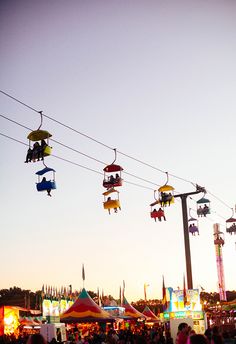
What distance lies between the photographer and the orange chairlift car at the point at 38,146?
43.4 ft

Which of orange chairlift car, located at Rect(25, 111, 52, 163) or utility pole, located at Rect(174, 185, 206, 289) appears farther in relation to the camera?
utility pole, located at Rect(174, 185, 206, 289)

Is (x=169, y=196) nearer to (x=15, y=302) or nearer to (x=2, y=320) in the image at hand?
(x=2, y=320)

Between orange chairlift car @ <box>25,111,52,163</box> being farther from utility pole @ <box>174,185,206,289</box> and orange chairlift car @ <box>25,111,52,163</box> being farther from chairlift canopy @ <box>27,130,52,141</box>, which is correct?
utility pole @ <box>174,185,206,289</box>

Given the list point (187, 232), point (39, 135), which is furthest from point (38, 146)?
point (187, 232)

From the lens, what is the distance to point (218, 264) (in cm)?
8312

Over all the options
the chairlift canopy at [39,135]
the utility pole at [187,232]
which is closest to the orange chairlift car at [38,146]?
the chairlift canopy at [39,135]

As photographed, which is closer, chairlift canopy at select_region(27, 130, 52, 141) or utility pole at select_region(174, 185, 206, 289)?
chairlift canopy at select_region(27, 130, 52, 141)

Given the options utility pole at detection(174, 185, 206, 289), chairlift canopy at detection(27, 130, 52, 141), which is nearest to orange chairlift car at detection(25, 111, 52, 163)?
chairlift canopy at detection(27, 130, 52, 141)

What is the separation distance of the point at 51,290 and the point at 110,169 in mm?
38101

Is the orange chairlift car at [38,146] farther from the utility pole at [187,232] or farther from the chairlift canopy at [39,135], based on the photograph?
the utility pole at [187,232]

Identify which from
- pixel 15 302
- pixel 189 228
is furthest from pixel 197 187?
pixel 15 302

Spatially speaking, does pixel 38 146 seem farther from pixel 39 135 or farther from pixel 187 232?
pixel 187 232

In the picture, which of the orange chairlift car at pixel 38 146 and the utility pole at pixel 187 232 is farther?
the utility pole at pixel 187 232

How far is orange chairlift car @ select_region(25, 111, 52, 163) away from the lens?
1323 cm
